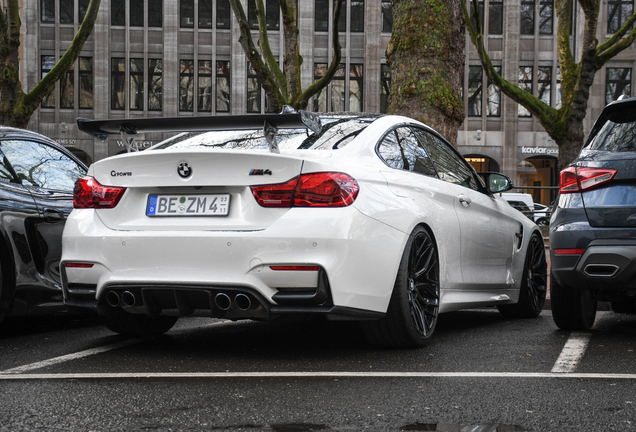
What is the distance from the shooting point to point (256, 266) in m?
4.46

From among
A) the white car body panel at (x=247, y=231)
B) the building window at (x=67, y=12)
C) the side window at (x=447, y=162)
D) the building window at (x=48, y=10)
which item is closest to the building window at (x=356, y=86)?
the building window at (x=67, y=12)

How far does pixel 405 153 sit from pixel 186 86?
37.1 m

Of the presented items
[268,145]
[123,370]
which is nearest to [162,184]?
[268,145]

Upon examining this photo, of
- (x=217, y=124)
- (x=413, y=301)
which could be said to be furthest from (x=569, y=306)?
(x=217, y=124)

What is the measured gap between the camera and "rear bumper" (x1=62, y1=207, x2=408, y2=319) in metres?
4.44

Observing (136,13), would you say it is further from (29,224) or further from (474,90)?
(29,224)

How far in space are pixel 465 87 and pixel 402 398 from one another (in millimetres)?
39423

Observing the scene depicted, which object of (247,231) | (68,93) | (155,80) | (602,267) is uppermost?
(155,80)

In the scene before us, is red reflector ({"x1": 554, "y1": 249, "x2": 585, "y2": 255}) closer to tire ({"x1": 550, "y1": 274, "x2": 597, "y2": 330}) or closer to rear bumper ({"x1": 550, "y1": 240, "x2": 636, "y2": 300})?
rear bumper ({"x1": 550, "y1": 240, "x2": 636, "y2": 300})

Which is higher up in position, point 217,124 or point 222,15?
point 222,15

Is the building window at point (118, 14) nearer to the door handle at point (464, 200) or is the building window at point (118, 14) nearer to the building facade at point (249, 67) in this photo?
the building facade at point (249, 67)

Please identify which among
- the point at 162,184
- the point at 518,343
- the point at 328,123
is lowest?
the point at 518,343

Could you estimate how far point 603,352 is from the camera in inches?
204

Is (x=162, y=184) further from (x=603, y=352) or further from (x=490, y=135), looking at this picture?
(x=490, y=135)
